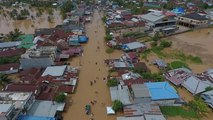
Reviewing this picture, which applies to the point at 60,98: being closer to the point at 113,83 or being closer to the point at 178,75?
the point at 113,83

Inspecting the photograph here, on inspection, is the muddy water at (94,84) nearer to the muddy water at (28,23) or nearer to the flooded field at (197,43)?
the flooded field at (197,43)

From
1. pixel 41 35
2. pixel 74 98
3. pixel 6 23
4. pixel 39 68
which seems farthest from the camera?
pixel 6 23

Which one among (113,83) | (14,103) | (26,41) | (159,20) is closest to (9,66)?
(26,41)

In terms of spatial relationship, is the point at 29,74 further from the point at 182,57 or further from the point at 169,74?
the point at 182,57

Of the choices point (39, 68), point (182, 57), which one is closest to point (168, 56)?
point (182, 57)

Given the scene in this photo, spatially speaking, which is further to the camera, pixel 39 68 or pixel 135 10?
pixel 135 10

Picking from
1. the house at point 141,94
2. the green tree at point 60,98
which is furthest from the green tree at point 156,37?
the green tree at point 60,98

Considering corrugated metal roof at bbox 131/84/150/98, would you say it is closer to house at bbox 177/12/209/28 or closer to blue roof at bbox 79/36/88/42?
blue roof at bbox 79/36/88/42
